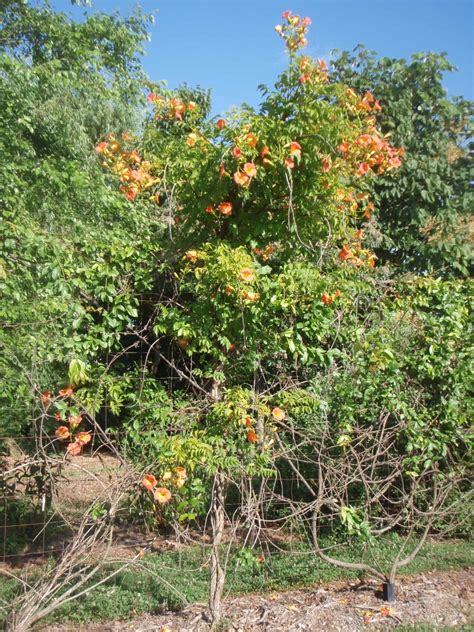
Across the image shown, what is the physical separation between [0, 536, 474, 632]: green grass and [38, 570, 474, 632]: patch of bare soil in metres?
0.12

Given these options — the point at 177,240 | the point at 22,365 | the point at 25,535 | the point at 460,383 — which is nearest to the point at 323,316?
the point at 177,240

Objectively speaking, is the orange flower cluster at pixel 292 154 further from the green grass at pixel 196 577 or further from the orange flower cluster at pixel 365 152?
the green grass at pixel 196 577

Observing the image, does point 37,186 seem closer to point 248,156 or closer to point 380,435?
point 248,156

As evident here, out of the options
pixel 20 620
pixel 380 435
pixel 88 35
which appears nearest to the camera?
pixel 20 620

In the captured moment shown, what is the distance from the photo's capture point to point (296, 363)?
3.97m

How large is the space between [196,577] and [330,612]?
1102 millimetres

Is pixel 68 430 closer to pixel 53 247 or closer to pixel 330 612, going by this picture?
pixel 53 247

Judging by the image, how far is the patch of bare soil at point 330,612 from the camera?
3564mm

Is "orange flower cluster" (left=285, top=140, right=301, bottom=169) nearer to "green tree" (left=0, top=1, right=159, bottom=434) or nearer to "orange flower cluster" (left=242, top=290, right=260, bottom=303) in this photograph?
"orange flower cluster" (left=242, top=290, right=260, bottom=303)

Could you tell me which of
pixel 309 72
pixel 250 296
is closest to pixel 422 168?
pixel 309 72

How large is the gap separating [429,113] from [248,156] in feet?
15.8

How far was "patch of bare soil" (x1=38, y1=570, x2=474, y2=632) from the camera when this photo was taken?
3.56 meters

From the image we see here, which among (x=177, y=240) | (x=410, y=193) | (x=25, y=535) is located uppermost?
(x=410, y=193)

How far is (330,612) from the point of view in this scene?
12.3ft
